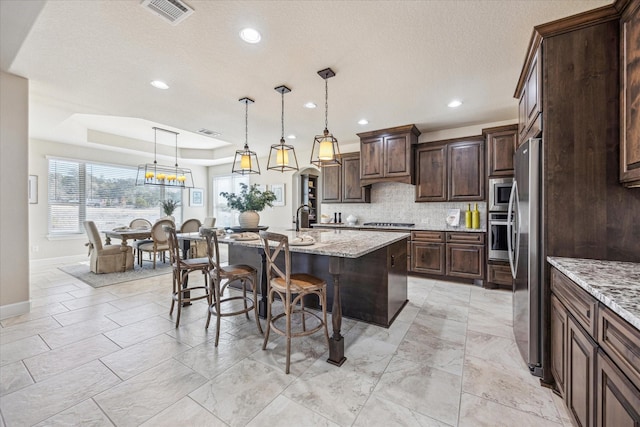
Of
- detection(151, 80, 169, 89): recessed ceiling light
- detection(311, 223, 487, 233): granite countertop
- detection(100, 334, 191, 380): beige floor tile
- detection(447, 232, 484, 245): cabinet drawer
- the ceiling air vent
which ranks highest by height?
detection(151, 80, 169, 89): recessed ceiling light

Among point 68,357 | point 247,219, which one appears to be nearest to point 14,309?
point 68,357

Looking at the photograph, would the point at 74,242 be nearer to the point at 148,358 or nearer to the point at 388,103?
the point at 148,358

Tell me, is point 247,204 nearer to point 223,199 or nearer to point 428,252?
point 428,252

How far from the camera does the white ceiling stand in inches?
76.8

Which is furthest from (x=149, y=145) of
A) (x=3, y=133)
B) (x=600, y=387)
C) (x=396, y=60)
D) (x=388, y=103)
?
(x=600, y=387)

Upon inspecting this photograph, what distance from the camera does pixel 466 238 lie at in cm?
414

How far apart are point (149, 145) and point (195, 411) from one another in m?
7.24

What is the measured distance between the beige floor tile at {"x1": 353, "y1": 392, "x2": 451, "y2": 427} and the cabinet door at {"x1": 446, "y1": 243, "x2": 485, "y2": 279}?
10.1ft

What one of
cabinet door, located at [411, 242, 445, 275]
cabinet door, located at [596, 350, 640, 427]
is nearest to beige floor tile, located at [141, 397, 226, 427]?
cabinet door, located at [596, 350, 640, 427]

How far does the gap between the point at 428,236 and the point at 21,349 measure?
4864 mm

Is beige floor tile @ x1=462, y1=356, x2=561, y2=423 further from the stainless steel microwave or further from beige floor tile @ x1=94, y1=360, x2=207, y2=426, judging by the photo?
the stainless steel microwave

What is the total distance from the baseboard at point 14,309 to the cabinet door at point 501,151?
20.4 ft

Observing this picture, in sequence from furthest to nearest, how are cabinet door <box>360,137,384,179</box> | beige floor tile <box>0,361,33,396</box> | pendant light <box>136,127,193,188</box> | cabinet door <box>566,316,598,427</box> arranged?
pendant light <box>136,127,193,188</box>, cabinet door <box>360,137,384,179</box>, beige floor tile <box>0,361,33,396</box>, cabinet door <box>566,316,598,427</box>

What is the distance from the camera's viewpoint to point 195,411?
1.56 m
